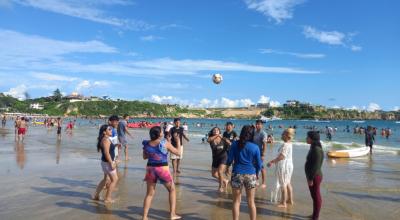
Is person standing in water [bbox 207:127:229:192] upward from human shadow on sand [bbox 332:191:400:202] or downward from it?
upward

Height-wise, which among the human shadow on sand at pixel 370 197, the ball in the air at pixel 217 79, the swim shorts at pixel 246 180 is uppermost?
the ball in the air at pixel 217 79

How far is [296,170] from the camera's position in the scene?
14.9m

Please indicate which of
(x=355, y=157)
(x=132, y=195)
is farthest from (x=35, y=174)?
(x=355, y=157)

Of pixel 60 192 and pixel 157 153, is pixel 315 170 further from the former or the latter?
pixel 60 192

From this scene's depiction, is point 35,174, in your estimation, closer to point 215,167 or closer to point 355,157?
point 215,167

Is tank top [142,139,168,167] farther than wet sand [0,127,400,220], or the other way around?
wet sand [0,127,400,220]

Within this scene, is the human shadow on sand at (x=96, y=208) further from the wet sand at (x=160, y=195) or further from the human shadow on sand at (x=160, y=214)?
the human shadow on sand at (x=160, y=214)

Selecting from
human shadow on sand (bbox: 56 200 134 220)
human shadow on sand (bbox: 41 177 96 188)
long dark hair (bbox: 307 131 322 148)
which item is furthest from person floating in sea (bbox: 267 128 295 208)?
human shadow on sand (bbox: 41 177 96 188)

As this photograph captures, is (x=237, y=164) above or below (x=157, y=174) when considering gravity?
above

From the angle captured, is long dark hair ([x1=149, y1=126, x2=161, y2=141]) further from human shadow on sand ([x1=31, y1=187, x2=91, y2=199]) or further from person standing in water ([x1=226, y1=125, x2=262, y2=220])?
human shadow on sand ([x1=31, y1=187, x2=91, y2=199])

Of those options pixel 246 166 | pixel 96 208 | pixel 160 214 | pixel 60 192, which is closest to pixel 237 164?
pixel 246 166

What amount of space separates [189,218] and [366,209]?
13.5ft

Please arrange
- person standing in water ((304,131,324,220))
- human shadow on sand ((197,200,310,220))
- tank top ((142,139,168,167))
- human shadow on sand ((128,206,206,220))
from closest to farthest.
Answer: tank top ((142,139,168,167)) → person standing in water ((304,131,324,220)) → human shadow on sand ((128,206,206,220)) → human shadow on sand ((197,200,310,220))

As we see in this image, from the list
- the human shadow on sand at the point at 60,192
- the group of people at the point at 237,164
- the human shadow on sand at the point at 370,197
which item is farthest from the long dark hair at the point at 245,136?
the human shadow on sand at the point at 370,197
